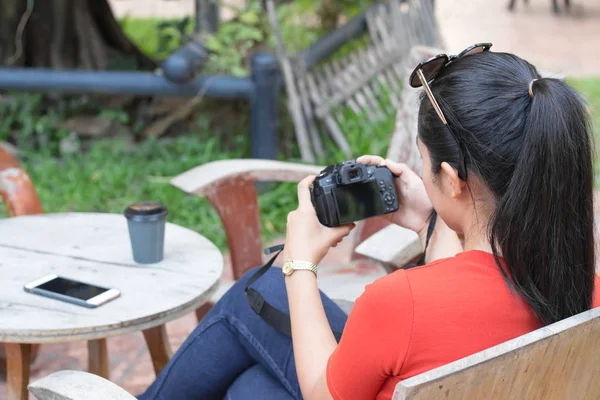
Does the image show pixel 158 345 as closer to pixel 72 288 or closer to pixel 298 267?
pixel 72 288

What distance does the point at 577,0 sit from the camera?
41.4 feet

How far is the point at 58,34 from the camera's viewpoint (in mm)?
5180

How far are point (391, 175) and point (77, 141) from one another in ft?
11.5

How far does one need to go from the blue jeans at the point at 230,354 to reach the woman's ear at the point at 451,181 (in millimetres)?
590

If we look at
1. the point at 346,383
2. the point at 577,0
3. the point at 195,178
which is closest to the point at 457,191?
the point at 346,383

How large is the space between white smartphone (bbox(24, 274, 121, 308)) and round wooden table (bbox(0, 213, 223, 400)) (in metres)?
0.01

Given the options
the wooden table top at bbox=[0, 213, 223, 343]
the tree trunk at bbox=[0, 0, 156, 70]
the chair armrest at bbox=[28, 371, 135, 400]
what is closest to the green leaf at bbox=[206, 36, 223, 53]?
the tree trunk at bbox=[0, 0, 156, 70]

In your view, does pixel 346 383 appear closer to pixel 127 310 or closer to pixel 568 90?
pixel 568 90

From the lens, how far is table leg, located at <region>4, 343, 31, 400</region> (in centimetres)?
201

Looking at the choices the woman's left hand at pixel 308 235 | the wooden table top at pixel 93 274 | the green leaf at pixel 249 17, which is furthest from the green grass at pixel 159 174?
the woman's left hand at pixel 308 235

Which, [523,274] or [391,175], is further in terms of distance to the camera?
[391,175]

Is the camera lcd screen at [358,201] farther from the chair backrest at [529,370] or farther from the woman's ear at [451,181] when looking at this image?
the chair backrest at [529,370]

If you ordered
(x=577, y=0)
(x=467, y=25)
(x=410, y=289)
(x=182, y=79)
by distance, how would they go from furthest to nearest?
1. (x=577, y=0)
2. (x=467, y=25)
3. (x=182, y=79)
4. (x=410, y=289)

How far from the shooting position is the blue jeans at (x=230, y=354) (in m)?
1.75
